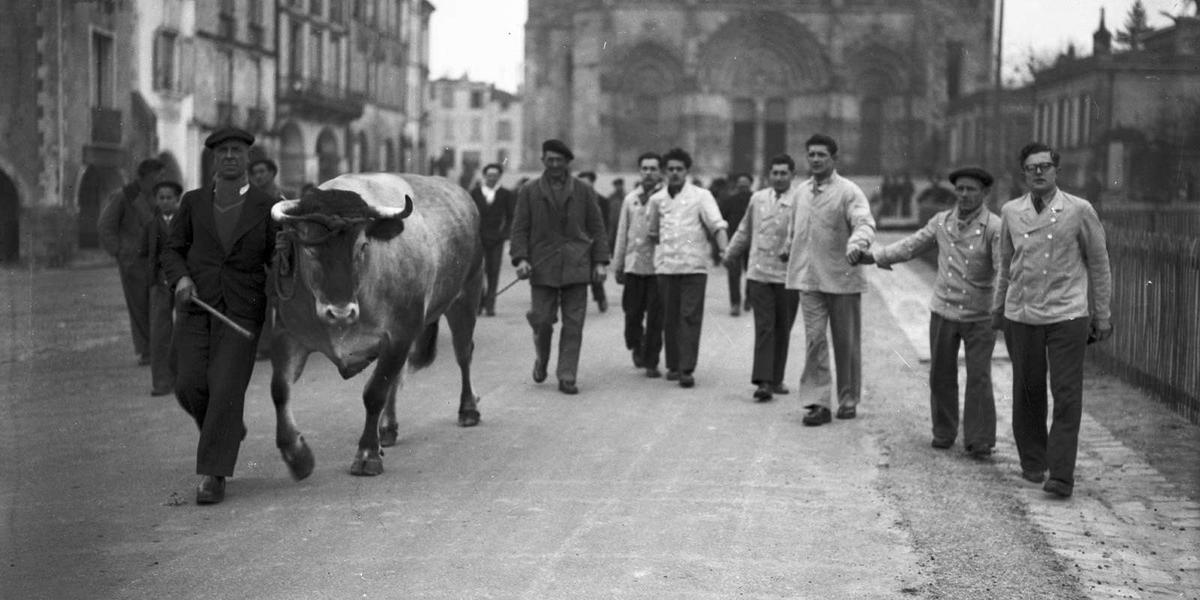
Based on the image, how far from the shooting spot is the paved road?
6.08m

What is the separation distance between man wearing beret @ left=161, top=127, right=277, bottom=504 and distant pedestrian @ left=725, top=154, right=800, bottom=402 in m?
4.85

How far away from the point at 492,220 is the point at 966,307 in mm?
9636

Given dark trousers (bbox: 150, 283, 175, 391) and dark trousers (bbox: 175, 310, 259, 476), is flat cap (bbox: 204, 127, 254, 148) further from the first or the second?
dark trousers (bbox: 150, 283, 175, 391)

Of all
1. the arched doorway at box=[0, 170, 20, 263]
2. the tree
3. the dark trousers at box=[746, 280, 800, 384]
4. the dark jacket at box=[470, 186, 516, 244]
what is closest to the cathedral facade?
the tree

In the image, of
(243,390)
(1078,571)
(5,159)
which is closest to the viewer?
(1078,571)

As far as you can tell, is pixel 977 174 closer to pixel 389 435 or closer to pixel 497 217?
pixel 389 435

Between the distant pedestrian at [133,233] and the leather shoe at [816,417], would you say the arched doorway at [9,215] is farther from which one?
the leather shoe at [816,417]

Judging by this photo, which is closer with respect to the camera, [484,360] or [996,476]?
[996,476]

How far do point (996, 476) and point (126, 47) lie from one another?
27642 millimetres

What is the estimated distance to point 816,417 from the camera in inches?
413

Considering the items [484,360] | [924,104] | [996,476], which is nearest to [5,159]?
[484,360]

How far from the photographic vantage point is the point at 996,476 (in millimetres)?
8773

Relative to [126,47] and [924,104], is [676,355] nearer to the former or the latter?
[126,47]

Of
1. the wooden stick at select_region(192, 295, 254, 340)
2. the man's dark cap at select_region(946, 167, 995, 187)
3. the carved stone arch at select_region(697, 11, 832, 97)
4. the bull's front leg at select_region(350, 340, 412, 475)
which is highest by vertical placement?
the carved stone arch at select_region(697, 11, 832, 97)
